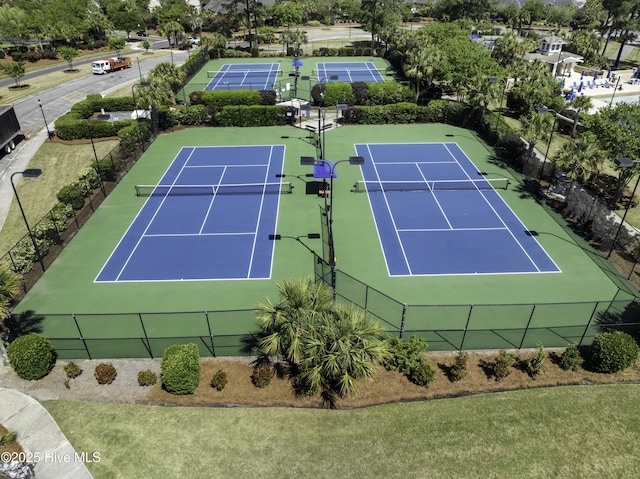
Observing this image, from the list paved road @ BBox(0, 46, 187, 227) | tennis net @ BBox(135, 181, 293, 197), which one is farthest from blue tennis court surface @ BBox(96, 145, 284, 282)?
paved road @ BBox(0, 46, 187, 227)

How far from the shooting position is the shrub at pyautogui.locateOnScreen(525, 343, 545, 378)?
15750 millimetres

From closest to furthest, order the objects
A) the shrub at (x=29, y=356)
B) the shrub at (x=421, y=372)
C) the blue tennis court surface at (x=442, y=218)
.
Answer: the shrub at (x=421, y=372) < the shrub at (x=29, y=356) < the blue tennis court surface at (x=442, y=218)

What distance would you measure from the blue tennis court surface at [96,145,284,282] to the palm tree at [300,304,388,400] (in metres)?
8.08

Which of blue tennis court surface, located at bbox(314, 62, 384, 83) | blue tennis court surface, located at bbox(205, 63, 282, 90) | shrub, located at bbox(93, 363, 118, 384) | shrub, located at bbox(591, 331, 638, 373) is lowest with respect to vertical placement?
shrub, located at bbox(93, 363, 118, 384)

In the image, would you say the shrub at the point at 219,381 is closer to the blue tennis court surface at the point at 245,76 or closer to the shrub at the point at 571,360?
the shrub at the point at 571,360

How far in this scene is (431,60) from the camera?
43281mm

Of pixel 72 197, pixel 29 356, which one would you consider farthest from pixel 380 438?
pixel 72 197

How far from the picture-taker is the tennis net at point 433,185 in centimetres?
2966

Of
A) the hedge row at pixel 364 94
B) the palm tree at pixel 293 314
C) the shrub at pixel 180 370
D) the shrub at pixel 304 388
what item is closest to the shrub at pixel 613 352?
the palm tree at pixel 293 314

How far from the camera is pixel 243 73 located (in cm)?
5956

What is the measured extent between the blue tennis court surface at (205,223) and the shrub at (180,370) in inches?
251

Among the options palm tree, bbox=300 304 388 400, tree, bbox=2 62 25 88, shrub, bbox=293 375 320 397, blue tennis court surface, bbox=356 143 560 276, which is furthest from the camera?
tree, bbox=2 62 25 88

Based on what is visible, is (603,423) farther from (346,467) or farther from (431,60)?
(431,60)

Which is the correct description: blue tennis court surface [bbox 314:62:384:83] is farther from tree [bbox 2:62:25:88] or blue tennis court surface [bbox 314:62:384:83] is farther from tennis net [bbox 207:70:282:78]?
tree [bbox 2:62:25:88]
